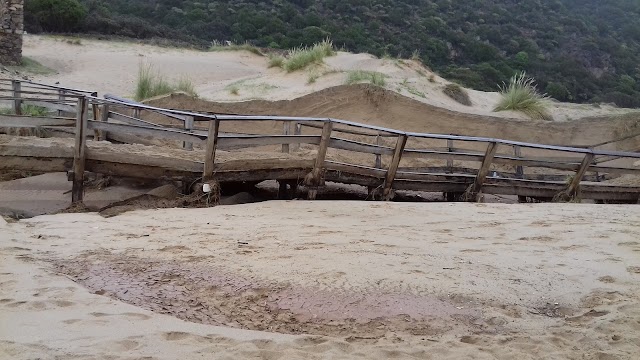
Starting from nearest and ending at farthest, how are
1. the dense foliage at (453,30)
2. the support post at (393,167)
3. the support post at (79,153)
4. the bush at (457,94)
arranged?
the support post at (79,153), the support post at (393,167), the bush at (457,94), the dense foliage at (453,30)

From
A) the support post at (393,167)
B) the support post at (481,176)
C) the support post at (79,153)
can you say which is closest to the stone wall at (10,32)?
the support post at (79,153)

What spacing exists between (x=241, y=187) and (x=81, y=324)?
5187 mm

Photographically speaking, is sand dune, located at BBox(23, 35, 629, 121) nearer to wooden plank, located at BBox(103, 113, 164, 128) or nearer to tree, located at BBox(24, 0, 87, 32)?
tree, located at BBox(24, 0, 87, 32)

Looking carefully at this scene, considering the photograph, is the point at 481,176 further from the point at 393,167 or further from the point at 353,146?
the point at 353,146

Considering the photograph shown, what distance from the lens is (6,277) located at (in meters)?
4.17

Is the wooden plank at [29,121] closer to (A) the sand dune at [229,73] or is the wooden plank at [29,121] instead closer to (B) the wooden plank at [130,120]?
(B) the wooden plank at [130,120]

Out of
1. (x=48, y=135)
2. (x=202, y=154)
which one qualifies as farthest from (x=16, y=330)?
(x=48, y=135)

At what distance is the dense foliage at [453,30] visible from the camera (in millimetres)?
33656

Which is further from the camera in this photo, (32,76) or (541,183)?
(32,76)

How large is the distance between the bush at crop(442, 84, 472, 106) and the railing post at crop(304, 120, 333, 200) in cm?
805

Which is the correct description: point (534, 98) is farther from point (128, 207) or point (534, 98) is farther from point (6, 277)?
point (6, 277)

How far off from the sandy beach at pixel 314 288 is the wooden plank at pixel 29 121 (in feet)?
9.07

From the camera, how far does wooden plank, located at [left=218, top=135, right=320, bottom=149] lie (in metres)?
7.61

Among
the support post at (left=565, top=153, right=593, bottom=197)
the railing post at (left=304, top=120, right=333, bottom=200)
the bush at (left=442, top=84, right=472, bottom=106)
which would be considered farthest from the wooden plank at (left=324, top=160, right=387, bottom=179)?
the bush at (left=442, top=84, right=472, bottom=106)
